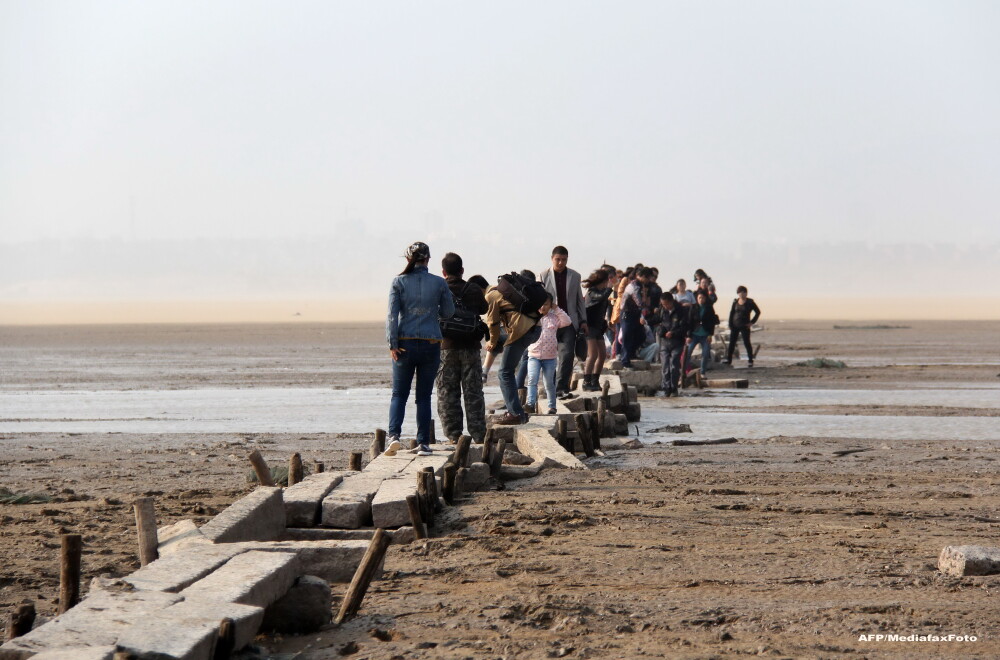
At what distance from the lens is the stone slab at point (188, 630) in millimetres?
4832

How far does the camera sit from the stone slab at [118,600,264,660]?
15.9ft

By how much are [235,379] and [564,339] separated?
47.7 feet

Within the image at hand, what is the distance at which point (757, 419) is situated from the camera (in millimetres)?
17688

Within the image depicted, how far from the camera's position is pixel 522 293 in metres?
13.2

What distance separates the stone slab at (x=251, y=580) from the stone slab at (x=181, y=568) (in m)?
0.06

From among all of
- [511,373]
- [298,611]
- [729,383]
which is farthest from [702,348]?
[298,611]

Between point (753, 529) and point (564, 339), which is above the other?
point (564, 339)

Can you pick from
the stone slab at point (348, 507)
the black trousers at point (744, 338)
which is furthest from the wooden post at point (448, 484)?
the black trousers at point (744, 338)

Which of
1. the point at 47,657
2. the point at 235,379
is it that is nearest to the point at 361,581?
the point at 47,657

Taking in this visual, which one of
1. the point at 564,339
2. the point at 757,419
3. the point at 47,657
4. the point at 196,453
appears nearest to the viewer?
the point at 47,657

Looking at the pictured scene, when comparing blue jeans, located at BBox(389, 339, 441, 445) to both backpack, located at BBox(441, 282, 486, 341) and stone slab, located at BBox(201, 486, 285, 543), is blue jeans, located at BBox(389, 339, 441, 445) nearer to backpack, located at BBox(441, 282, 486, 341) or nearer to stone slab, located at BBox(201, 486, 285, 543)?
backpack, located at BBox(441, 282, 486, 341)

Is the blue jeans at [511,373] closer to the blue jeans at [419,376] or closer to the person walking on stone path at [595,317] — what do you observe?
the blue jeans at [419,376]

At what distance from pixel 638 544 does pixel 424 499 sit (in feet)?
5.03

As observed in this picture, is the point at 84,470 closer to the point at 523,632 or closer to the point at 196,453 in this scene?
the point at 196,453
